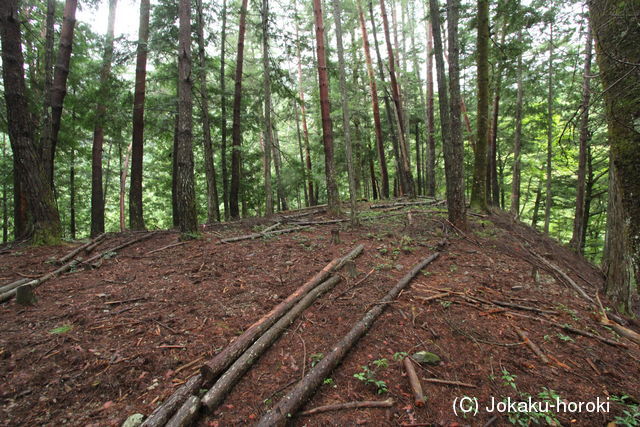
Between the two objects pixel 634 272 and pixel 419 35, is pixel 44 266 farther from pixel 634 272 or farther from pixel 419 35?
pixel 419 35

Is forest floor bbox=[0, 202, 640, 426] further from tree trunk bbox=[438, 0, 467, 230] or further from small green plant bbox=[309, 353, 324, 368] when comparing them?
tree trunk bbox=[438, 0, 467, 230]

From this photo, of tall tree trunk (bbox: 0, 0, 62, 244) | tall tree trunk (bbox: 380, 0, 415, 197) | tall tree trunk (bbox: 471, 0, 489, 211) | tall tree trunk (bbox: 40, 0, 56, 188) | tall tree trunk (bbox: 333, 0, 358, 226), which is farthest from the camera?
tall tree trunk (bbox: 380, 0, 415, 197)

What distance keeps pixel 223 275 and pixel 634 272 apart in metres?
6.27

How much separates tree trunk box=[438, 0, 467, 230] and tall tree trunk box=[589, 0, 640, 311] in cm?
352

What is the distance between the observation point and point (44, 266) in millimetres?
5594

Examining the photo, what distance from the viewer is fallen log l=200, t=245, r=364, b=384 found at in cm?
284

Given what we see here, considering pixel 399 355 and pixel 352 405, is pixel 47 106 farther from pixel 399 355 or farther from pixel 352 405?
pixel 399 355

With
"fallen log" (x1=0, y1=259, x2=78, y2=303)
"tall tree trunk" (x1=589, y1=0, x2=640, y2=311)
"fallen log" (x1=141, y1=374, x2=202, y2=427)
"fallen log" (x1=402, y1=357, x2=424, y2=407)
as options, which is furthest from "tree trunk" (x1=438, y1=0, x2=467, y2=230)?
"fallen log" (x1=0, y1=259, x2=78, y2=303)

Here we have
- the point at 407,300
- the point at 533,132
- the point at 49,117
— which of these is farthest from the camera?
the point at 533,132

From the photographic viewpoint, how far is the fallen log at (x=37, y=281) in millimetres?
4215

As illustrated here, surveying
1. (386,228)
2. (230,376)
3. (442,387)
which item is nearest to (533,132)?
(386,228)

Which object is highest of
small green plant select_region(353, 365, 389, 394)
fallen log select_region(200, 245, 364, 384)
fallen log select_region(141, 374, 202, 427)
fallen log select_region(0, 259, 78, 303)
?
fallen log select_region(0, 259, 78, 303)

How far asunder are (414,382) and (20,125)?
9.38 m

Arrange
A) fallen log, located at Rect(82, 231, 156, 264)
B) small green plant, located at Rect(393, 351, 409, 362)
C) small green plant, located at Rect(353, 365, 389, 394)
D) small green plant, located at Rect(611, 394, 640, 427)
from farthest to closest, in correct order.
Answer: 1. fallen log, located at Rect(82, 231, 156, 264)
2. small green plant, located at Rect(393, 351, 409, 362)
3. small green plant, located at Rect(353, 365, 389, 394)
4. small green plant, located at Rect(611, 394, 640, 427)
